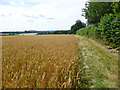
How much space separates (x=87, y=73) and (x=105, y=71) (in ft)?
2.68

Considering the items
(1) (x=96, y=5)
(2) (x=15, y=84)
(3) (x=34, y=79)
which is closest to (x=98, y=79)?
(3) (x=34, y=79)

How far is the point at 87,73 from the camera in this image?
12.4 feet

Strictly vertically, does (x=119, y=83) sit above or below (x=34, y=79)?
below

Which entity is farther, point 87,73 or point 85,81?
point 87,73

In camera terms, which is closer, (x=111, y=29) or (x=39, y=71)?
(x=39, y=71)

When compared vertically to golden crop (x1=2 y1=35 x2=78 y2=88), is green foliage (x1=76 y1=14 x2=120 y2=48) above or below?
above

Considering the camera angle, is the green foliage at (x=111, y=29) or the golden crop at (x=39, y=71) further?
the green foliage at (x=111, y=29)

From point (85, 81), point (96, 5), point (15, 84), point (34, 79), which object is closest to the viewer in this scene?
point (15, 84)

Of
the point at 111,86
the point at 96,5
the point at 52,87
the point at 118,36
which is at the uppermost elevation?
the point at 96,5

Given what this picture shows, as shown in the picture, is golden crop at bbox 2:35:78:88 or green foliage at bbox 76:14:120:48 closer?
golden crop at bbox 2:35:78:88

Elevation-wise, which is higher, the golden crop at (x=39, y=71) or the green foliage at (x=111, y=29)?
the green foliage at (x=111, y=29)

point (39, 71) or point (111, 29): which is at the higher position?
point (111, 29)

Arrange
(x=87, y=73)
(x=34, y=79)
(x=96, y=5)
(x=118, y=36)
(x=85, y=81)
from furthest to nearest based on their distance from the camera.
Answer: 1. (x=96, y=5)
2. (x=118, y=36)
3. (x=87, y=73)
4. (x=85, y=81)
5. (x=34, y=79)

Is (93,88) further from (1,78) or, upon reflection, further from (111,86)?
(1,78)
